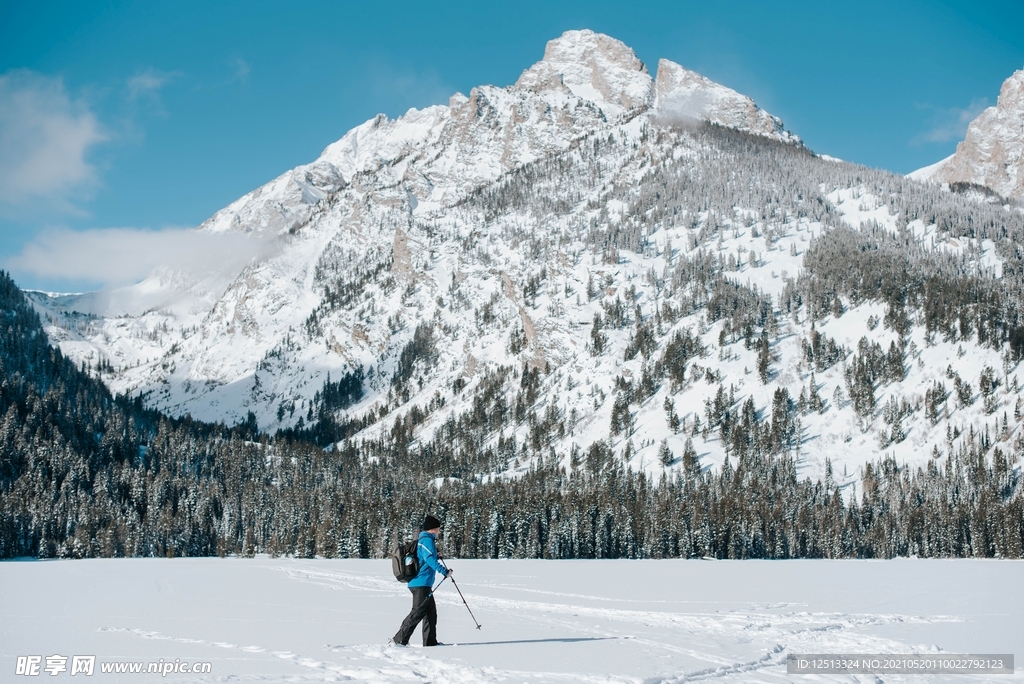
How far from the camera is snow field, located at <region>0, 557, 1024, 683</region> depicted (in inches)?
538

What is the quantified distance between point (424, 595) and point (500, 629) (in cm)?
444

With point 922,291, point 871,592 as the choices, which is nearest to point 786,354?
point 922,291

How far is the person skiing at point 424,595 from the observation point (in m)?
16.2

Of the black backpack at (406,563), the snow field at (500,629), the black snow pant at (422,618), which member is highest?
the black backpack at (406,563)

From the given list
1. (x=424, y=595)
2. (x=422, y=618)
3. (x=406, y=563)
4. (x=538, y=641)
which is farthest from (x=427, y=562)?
(x=538, y=641)

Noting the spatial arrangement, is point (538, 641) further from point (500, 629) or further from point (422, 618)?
point (422, 618)

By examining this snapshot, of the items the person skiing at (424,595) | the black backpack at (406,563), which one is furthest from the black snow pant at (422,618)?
the black backpack at (406,563)

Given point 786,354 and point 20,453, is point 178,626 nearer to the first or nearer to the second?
point 20,453

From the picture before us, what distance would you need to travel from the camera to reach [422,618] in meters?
16.6

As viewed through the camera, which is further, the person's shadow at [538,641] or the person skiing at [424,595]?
the person's shadow at [538,641]

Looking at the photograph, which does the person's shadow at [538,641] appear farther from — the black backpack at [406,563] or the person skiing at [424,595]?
the black backpack at [406,563]

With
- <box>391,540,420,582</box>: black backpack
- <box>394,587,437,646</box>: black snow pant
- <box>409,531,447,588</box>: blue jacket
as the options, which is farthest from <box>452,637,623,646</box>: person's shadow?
<box>391,540,420,582</box>: black backpack

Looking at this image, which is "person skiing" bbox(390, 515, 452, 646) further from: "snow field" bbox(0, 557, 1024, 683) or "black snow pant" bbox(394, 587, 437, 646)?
"snow field" bbox(0, 557, 1024, 683)

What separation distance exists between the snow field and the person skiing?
475 mm
